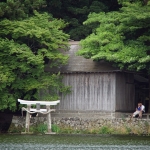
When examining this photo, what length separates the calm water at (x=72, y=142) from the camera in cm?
3966

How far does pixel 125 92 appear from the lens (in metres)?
53.4

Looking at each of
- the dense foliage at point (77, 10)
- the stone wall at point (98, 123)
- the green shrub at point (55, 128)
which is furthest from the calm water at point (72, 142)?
the dense foliage at point (77, 10)

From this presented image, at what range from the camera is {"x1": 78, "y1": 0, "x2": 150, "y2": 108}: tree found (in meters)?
49.8

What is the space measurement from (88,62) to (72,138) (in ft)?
30.0

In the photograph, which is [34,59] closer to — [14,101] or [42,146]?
[14,101]

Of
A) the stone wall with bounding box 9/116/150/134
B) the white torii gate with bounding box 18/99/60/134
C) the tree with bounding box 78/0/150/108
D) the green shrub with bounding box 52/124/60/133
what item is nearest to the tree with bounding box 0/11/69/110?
the white torii gate with bounding box 18/99/60/134

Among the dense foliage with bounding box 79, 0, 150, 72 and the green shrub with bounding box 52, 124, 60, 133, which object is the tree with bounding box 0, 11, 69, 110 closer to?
the green shrub with bounding box 52, 124, 60, 133

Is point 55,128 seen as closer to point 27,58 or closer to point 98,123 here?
point 98,123

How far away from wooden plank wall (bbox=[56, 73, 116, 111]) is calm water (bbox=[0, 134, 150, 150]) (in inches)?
194

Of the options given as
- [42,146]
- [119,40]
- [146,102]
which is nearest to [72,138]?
[42,146]

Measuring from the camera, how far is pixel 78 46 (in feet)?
182

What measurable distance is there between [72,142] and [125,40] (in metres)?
12.0

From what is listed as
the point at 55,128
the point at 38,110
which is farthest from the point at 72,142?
the point at 55,128

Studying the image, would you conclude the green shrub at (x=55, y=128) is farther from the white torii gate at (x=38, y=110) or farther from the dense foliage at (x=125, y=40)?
the dense foliage at (x=125, y=40)
